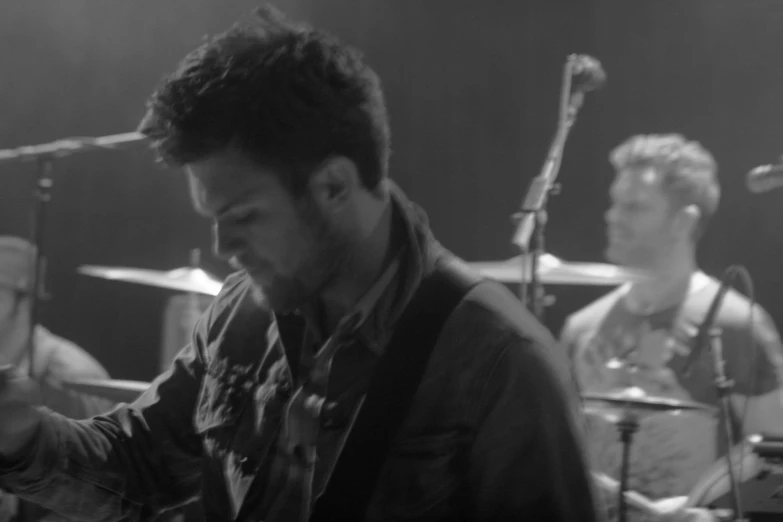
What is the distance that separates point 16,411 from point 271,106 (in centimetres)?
60

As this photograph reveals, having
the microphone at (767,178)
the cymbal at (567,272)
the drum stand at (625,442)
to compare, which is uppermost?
the microphone at (767,178)

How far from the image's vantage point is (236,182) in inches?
58.5

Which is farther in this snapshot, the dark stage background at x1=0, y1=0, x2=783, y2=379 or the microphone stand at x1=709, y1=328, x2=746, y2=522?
the dark stage background at x1=0, y1=0, x2=783, y2=379

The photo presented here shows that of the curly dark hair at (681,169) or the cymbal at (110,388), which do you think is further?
the curly dark hair at (681,169)

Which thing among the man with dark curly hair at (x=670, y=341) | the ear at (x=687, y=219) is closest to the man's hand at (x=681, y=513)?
the man with dark curly hair at (x=670, y=341)

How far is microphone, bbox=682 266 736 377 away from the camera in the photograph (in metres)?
3.00

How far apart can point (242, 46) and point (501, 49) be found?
3080 mm

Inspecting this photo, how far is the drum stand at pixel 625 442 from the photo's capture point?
287cm

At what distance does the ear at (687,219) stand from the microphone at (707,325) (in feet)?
1.56

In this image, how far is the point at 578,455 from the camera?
4.48 feet

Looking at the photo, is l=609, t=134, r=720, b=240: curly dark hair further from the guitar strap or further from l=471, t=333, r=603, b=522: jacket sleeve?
l=471, t=333, r=603, b=522: jacket sleeve

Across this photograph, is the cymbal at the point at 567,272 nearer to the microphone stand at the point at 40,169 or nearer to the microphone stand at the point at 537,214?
the microphone stand at the point at 537,214

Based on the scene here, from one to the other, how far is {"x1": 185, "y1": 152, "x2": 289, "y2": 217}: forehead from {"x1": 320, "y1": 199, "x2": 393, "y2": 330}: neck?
6.0 inches

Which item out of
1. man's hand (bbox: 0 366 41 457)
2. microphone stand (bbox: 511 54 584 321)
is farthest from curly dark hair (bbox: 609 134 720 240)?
man's hand (bbox: 0 366 41 457)
